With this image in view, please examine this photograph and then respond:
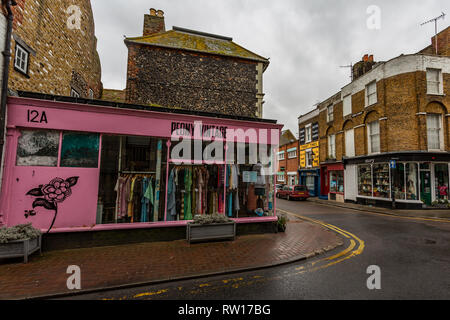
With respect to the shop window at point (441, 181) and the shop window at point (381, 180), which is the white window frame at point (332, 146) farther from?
the shop window at point (441, 181)

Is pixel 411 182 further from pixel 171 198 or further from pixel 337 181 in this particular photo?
pixel 171 198

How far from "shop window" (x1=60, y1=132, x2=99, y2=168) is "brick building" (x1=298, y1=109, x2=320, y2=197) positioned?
22926mm

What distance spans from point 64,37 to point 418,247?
53.1ft

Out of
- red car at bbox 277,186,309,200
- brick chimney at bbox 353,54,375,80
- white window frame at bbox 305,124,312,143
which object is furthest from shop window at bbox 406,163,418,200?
white window frame at bbox 305,124,312,143

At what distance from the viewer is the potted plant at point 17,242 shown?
4770 millimetres

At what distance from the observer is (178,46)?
12.9 metres

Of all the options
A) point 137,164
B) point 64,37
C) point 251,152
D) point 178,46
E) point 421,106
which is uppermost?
point 178,46

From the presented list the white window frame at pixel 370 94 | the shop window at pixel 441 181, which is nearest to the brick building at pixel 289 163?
the white window frame at pixel 370 94

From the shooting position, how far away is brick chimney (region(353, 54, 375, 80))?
18.9m

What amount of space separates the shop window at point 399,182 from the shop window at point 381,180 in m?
0.46

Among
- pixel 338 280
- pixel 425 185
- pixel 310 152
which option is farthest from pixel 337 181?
pixel 338 280

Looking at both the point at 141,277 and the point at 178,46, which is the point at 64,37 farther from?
the point at 141,277
